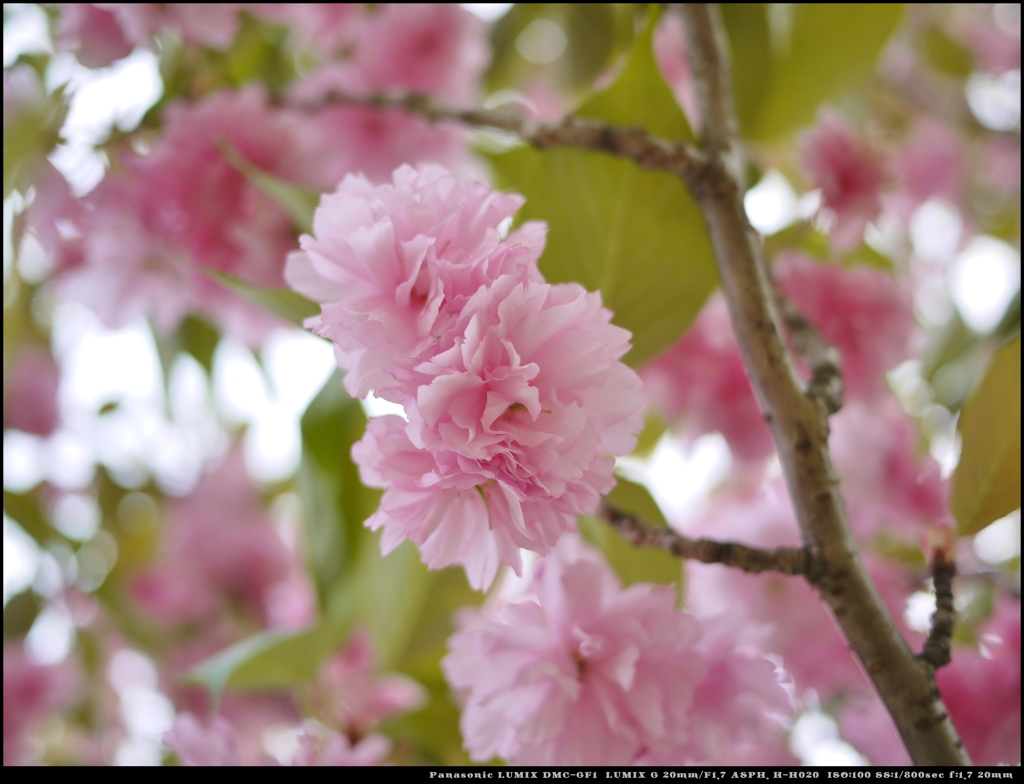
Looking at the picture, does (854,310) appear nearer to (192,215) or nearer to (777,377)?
(777,377)

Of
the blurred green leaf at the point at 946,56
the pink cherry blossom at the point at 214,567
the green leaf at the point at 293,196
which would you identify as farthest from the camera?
the pink cherry blossom at the point at 214,567

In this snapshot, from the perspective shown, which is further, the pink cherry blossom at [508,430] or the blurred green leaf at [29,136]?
the blurred green leaf at [29,136]

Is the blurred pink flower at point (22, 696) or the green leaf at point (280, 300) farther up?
the green leaf at point (280, 300)

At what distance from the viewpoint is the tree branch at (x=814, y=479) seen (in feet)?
0.96

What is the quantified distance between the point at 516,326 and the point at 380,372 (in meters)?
0.05

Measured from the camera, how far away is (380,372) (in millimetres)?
252

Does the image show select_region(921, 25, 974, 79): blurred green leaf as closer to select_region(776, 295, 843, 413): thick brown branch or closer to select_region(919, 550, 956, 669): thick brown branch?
select_region(776, 295, 843, 413): thick brown branch

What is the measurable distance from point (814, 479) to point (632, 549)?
0.50ft

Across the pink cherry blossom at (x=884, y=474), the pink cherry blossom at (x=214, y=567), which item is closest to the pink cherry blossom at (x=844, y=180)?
the pink cherry blossom at (x=884, y=474)

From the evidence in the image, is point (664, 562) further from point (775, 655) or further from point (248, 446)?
point (248, 446)

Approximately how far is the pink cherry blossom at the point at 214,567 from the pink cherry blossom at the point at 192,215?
1.75 feet

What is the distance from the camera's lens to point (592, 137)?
41cm

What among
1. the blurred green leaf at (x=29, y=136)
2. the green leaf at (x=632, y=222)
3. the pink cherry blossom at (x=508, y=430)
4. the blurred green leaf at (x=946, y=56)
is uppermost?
the blurred green leaf at (x=946, y=56)

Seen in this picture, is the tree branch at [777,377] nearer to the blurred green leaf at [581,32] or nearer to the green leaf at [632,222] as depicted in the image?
the green leaf at [632,222]
